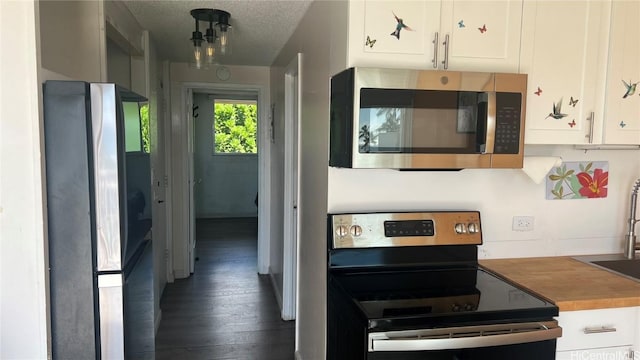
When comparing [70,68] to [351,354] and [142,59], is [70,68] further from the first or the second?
[351,354]

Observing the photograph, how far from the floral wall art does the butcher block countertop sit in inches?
13.1

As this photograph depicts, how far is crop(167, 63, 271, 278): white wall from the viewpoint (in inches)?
176

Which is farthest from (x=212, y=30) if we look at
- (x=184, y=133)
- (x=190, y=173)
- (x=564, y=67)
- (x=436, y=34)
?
(x=190, y=173)

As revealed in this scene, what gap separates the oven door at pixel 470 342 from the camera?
1426 millimetres

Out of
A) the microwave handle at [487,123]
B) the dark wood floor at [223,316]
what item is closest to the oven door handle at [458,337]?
the microwave handle at [487,123]

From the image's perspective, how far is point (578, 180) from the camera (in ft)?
7.43

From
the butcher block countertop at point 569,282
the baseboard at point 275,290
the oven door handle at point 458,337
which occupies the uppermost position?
the butcher block countertop at point 569,282

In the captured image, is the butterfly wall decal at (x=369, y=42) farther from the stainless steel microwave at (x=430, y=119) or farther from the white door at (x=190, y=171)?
the white door at (x=190, y=171)

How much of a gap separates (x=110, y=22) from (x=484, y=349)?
7.76ft

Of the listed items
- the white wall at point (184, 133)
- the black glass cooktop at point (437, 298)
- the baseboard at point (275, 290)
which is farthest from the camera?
the white wall at point (184, 133)

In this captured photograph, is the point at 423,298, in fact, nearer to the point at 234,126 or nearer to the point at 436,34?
the point at 436,34

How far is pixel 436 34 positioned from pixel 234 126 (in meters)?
6.75

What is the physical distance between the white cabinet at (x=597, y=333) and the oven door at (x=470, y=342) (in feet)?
0.56

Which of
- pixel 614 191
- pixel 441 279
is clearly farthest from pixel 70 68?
pixel 614 191
